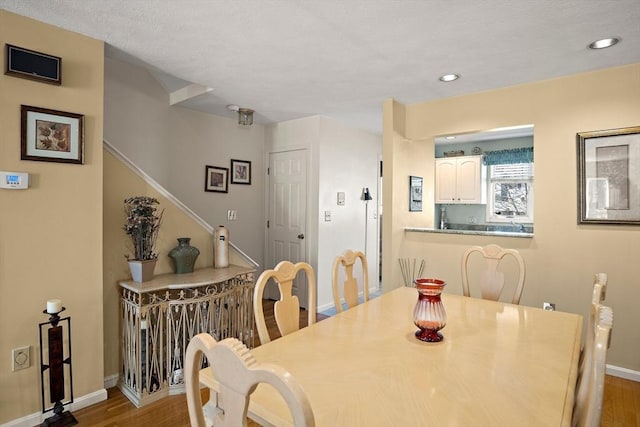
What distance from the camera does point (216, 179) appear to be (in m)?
4.29

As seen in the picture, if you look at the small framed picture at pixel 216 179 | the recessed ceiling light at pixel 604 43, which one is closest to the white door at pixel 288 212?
the small framed picture at pixel 216 179

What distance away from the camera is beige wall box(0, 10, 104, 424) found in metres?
1.99

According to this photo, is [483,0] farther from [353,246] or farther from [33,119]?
[353,246]

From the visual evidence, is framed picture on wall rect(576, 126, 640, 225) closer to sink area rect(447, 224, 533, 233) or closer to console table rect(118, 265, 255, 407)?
sink area rect(447, 224, 533, 233)

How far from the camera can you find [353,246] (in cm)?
486

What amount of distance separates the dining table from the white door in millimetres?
2734

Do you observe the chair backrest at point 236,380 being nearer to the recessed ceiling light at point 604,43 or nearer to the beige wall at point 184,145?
the recessed ceiling light at point 604,43

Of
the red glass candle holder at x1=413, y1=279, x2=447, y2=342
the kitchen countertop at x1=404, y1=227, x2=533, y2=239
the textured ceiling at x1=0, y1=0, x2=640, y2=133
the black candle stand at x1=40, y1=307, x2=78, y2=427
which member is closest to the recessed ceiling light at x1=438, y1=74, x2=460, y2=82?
the textured ceiling at x1=0, y1=0, x2=640, y2=133

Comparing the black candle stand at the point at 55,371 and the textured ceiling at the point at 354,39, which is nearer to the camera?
the textured ceiling at the point at 354,39

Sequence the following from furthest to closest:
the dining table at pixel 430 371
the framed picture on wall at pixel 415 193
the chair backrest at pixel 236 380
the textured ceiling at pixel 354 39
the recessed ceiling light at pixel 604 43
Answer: the framed picture on wall at pixel 415 193 → the recessed ceiling light at pixel 604 43 → the textured ceiling at pixel 354 39 → the dining table at pixel 430 371 → the chair backrest at pixel 236 380

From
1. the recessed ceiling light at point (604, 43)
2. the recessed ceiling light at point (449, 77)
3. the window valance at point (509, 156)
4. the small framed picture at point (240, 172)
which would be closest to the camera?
the recessed ceiling light at point (604, 43)

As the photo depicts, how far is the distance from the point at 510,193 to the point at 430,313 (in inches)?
181

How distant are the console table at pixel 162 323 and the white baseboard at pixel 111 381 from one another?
Answer: 0.13 ft

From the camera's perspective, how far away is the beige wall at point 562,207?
2717 millimetres
